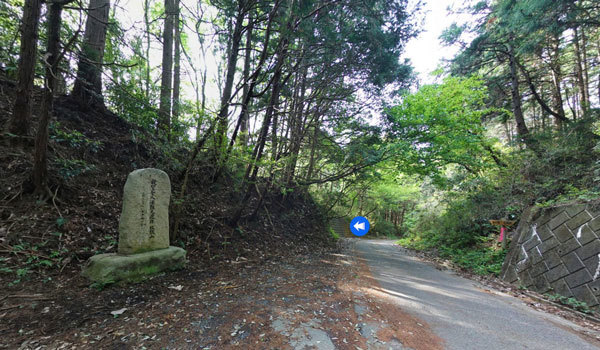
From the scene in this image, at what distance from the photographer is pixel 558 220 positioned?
4.91 m

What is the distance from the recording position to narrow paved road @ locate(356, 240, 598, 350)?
8.82 feet

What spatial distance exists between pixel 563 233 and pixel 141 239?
318 inches

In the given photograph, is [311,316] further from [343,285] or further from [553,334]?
[553,334]

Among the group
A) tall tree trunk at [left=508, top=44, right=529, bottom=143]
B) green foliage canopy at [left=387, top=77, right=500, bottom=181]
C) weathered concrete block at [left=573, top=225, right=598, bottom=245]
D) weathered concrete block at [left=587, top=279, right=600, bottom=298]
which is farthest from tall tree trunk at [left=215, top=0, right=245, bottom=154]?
tall tree trunk at [left=508, top=44, right=529, bottom=143]

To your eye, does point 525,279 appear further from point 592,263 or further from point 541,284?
point 592,263

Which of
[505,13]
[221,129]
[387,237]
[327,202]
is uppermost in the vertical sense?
[505,13]

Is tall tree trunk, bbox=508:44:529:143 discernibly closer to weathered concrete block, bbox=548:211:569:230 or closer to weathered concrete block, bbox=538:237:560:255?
A: weathered concrete block, bbox=548:211:569:230

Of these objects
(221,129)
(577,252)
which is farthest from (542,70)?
(221,129)

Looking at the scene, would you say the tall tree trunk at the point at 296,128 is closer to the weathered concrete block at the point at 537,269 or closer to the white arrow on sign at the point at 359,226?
the white arrow on sign at the point at 359,226

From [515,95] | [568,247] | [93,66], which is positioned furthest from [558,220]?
[93,66]

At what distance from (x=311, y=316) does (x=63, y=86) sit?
29.6 ft

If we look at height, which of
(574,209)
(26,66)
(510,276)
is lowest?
(510,276)

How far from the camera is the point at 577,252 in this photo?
4.29 m

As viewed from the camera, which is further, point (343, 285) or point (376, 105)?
point (376, 105)
